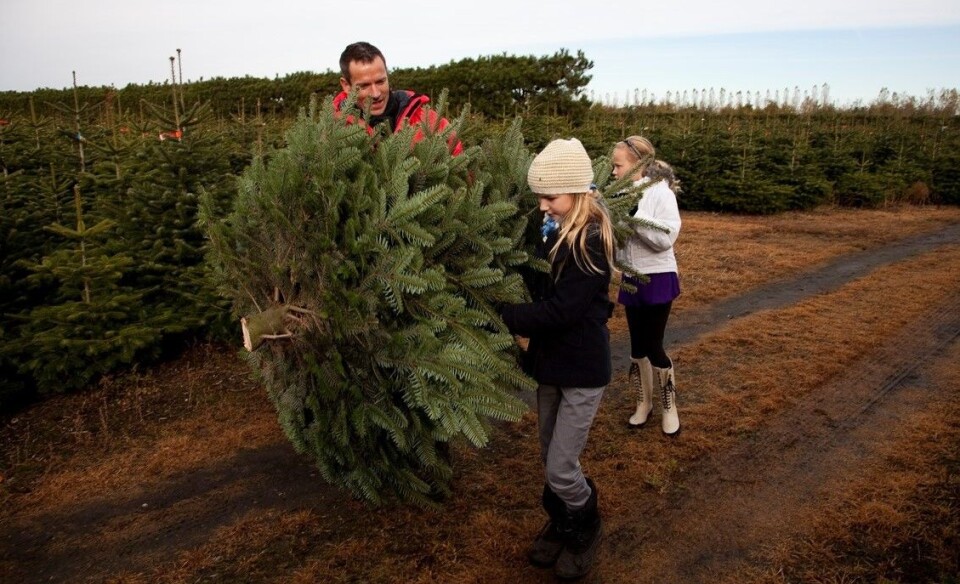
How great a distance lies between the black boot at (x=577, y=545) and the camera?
10.9 feet

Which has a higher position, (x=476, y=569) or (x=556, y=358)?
(x=556, y=358)

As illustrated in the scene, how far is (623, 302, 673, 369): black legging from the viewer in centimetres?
475

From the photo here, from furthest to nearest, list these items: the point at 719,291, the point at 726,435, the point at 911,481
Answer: the point at 719,291 < the point at 726,435 < the point at 911,481

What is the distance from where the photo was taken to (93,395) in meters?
5.70

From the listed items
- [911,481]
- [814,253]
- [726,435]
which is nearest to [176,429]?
[726,435]

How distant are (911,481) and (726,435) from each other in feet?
3.86

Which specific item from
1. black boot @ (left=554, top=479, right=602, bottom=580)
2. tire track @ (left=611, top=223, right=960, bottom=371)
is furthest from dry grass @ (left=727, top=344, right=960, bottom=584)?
tire track @ (left=611, top=223, right=960, bottom=371)

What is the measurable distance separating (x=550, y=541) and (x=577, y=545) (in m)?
0.18

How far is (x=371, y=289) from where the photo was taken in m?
2.88

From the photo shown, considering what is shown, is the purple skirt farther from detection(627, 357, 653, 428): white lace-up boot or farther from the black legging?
detection(627, 357, 653, 428): white lace-up boot

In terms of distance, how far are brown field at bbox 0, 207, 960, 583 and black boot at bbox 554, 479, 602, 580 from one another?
13cm

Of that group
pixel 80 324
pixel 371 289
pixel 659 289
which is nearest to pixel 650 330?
pixel 659 289

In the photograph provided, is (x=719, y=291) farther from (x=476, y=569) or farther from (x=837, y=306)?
(x=476, y=569)

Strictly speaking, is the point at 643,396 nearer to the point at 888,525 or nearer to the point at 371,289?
the point at 888,525
